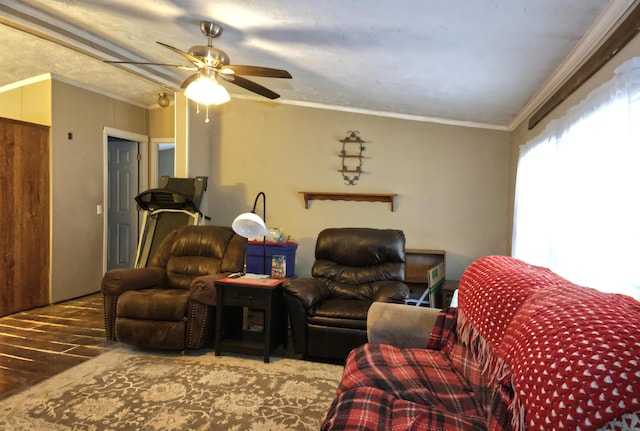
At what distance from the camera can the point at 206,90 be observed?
3.25 metres

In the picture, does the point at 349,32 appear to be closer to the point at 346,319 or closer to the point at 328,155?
the point at 346,319

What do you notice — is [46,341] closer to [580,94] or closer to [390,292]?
[390,292]

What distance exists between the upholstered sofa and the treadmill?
291 cm

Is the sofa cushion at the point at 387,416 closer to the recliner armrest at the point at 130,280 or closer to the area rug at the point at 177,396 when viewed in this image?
the area rug at the point at 177,396

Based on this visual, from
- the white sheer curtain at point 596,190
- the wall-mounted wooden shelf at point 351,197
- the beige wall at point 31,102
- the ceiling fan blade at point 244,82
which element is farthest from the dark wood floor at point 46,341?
the white sheer curtain at point 596,190

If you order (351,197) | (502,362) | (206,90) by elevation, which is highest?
(206,90)

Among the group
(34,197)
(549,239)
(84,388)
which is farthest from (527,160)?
(34,197)

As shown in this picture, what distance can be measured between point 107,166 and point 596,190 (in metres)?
5.59

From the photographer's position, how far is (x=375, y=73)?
337cm

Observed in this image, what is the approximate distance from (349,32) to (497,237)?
3.13 meters

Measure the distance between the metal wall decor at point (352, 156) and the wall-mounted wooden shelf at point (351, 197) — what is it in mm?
162

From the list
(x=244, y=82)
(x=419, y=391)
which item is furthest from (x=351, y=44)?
(x=419, y=391)

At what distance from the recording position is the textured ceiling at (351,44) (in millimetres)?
2086

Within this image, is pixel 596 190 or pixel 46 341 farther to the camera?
pixel 46 341
